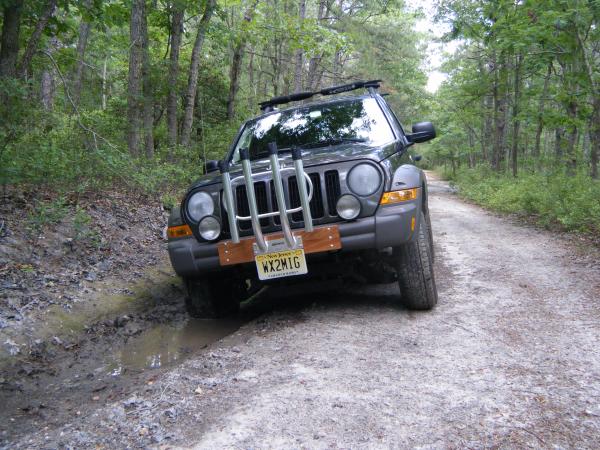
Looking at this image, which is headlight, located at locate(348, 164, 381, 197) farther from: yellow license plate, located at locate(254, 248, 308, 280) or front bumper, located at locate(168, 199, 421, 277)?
yellow license plate, located at locate(254, 248, 308, 280)

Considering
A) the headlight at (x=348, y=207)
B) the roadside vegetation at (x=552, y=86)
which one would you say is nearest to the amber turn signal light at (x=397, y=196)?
the headlight at (x=348, y=207)

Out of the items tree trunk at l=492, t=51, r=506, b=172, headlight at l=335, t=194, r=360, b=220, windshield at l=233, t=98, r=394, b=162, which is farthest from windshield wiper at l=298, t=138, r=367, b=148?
tree trunk at l=492, t=51, r=506, b=172

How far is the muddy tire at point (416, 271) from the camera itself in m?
3.90

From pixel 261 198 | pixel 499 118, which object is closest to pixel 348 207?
pixel 261 198

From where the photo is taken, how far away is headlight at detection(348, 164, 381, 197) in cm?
377

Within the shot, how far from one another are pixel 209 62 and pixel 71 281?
12892 mm

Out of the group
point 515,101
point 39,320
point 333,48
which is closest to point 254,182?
point 39,320

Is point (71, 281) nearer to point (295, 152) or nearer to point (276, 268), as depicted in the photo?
point (276, 268)

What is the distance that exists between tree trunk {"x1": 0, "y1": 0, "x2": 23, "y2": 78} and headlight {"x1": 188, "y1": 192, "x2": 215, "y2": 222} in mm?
3463

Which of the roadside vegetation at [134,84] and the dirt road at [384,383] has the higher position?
the roadside vegetation at [134,84]

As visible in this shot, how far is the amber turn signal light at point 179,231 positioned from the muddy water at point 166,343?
0.93 metres

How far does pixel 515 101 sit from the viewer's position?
56.9 feet

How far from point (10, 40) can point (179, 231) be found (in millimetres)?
3906

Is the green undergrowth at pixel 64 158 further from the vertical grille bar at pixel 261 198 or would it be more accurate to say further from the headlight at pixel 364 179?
the headlight at pixel 364 179
